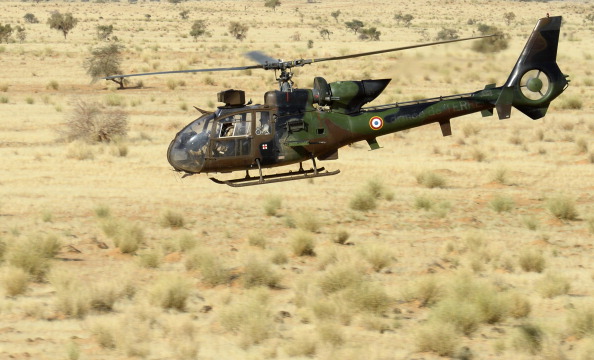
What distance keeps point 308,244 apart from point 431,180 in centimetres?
731

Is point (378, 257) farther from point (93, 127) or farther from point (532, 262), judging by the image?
point (93, 127)

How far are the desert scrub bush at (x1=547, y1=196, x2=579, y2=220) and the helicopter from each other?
10.6 feet

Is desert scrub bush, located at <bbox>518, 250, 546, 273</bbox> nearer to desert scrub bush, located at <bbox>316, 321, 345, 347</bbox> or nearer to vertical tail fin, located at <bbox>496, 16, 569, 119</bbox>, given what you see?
vertical tail fin, located at <bbox>496, 16, 569, 119</bbox>

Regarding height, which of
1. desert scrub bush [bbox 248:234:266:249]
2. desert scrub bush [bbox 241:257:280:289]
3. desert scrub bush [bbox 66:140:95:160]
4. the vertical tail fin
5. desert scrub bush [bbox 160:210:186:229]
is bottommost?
desert scrub bush [bbox 241:257:280:289]

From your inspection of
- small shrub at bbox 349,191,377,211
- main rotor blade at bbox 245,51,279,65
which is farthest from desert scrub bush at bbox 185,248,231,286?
small shrub at bbox 349,191,377,211

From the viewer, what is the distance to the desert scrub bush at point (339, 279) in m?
14.3

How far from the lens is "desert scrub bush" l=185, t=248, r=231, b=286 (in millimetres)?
15023

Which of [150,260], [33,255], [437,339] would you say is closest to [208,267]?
[150,260]

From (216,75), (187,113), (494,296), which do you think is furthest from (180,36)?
(494,296)

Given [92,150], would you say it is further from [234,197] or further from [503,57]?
[503,57]

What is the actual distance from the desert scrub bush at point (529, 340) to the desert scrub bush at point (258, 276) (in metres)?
4.61

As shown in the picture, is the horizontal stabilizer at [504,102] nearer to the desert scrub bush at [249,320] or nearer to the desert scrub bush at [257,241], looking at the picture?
the desert scrub bush at [257,241]

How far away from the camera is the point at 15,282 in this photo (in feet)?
46.3

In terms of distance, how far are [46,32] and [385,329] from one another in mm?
80241
